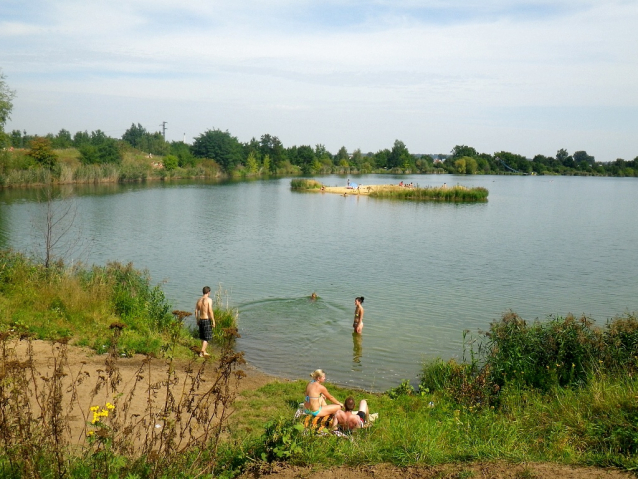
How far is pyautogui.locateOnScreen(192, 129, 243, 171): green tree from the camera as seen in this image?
365 ft

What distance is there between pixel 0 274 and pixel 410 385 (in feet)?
33.8

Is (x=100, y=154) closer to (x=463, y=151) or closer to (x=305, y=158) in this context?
(x=305, y=158)

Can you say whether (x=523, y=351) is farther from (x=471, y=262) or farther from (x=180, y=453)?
(x=471, y=262)

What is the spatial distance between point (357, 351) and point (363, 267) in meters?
10.7

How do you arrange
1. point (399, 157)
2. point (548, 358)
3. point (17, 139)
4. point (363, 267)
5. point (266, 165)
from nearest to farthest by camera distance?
point (548, 358)
point (363, 267)
point (17, 139)
point (266, 165)
point (399, 157)

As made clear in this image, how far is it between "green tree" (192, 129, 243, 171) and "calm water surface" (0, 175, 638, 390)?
209 feet

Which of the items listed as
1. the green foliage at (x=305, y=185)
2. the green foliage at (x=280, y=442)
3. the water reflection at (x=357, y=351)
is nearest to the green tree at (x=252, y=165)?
the green foliage at (x=305, y=185)

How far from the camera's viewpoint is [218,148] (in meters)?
111

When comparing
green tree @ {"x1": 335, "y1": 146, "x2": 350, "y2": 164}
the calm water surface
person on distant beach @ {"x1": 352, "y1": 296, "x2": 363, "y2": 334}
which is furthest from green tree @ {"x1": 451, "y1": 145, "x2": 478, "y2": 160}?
person on distant beach @ {"x1": 352, "y1": 296, "x2": 363, "y2": 334}

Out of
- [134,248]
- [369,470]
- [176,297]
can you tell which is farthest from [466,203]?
[369,470]

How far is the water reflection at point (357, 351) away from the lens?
12699 millimetres

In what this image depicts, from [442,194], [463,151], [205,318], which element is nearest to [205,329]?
[205,318]

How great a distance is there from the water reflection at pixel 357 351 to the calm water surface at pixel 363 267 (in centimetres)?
8

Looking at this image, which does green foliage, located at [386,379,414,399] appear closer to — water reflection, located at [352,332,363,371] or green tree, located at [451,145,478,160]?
water reflection, located at [352,332,363,371]
